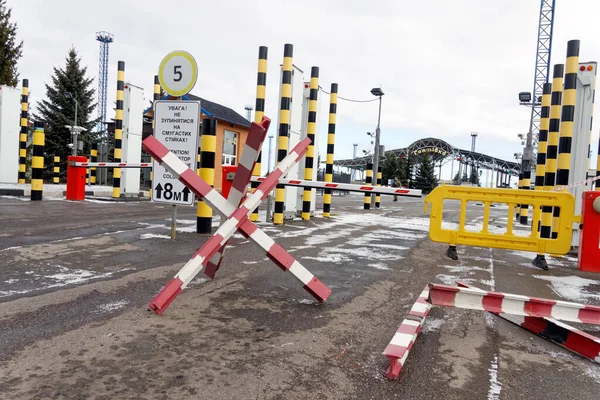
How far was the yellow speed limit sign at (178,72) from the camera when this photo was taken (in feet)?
23.6

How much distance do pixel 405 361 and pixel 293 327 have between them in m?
0.94

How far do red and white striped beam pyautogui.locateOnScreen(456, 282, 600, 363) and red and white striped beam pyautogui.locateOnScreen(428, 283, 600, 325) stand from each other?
0.09 meters

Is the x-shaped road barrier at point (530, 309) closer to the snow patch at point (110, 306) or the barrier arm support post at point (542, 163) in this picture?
the snow patch at point (110, 306)

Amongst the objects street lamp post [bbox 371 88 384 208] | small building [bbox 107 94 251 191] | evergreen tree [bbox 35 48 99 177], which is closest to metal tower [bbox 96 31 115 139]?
evergreen tree [bbox 35 48 99 177]

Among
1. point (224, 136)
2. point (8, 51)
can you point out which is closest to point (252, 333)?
point (224, 136)

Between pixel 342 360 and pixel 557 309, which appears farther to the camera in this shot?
pixel 557 309

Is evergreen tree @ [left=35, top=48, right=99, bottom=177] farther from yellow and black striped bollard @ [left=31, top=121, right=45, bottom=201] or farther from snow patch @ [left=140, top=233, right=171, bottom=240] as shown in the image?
snow patch @ [left=140, top=233, right=171, bottom=240]

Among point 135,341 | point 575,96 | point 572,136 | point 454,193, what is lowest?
point 135,341

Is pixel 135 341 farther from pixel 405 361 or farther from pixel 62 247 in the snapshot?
pixel 62 247

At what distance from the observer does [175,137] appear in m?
7.17

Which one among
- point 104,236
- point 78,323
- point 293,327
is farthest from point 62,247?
point 293,327

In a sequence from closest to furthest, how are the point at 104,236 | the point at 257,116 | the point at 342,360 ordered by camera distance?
the point at 342,360, the point at 104,236, the point at 257,116

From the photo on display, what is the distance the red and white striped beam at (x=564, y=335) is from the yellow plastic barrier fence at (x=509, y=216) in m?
2.84

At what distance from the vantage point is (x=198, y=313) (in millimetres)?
3729
